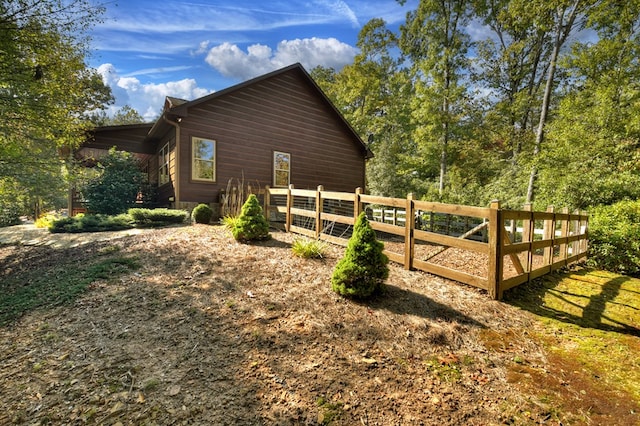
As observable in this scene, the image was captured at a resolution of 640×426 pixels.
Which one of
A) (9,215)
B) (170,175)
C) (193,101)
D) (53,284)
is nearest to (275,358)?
(53,284)

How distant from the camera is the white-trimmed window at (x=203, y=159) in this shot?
9.92m

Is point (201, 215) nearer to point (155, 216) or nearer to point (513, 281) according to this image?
point (155, 216)

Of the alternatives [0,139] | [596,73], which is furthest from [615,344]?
[596,73]

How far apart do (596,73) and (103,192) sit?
73.0 ft

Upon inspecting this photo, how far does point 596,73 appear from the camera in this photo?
13.1 metres

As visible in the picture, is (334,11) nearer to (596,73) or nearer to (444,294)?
(444,294)

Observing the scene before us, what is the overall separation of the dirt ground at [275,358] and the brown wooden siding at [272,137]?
6613 mm

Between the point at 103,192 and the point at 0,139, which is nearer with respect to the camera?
the point at 0,139

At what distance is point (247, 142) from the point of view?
437 inches

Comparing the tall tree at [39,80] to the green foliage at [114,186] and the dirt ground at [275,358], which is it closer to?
the green foliage at [114,186]

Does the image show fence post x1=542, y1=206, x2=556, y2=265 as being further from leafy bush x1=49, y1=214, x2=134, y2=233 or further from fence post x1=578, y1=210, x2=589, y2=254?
leafy bush x1=49, y1=214, x2=134, y2=233

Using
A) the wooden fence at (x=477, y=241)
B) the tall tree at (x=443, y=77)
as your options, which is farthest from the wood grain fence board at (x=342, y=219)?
the tall tree at (x=443, y=77)

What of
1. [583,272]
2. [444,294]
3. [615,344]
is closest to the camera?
→ [615,344]

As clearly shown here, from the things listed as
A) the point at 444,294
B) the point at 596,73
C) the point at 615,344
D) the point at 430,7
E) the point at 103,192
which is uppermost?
the point at 430,7
